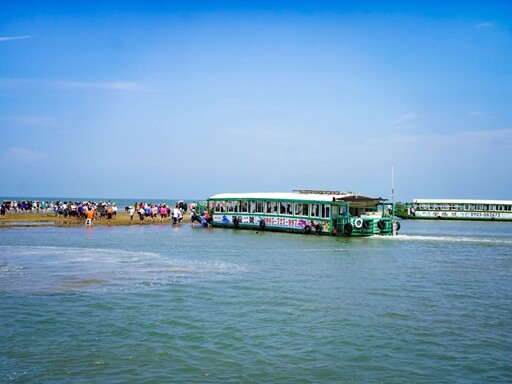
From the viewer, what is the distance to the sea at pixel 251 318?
11234 mm

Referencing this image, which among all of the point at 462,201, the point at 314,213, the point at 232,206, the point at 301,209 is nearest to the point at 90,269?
the point at 314,213

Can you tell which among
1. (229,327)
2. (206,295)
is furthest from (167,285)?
(229,327)

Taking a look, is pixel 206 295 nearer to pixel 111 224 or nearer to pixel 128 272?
pixel 128 272

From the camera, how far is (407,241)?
128ft

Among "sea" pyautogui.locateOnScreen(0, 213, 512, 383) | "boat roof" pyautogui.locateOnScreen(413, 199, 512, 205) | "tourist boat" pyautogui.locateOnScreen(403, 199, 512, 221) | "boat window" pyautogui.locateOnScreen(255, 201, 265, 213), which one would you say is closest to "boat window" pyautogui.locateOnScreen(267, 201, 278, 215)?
"boat window" pyautogui.locateOnScreen(255, 201, 265, 213)

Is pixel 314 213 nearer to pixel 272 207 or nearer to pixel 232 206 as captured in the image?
pixel 272 207

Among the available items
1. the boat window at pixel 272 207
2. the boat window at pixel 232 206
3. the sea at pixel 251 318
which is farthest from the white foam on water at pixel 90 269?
the boat window at pixel 232 206

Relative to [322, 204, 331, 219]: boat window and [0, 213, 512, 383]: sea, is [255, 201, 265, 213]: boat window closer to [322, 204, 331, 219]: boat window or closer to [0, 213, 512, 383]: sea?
[322, 204, 331, 219]: boat window

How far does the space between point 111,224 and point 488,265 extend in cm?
3480

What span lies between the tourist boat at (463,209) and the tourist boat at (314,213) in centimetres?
3396

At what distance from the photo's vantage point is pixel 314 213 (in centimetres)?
4128

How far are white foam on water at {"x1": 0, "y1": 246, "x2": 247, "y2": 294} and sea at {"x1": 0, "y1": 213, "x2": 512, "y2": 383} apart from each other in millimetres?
70

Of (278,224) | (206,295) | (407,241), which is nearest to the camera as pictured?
(206,295)

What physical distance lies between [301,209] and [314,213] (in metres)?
1.41
